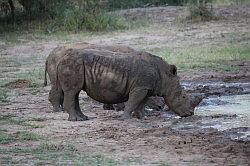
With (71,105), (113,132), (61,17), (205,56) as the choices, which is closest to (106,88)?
(71,105)

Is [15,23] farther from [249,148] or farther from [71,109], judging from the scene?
[249,148]

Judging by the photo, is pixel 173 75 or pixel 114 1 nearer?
pixel 173 75

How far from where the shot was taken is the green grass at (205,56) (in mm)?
19209

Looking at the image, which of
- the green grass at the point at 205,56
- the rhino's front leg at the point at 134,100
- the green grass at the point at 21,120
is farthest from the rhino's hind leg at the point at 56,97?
the green grass at the point at 205,56

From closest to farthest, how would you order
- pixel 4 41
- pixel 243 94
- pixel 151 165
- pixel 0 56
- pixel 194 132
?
pixel 151 165 → pixel 194 132 → pixel 243 94 → pixel 0 56 → pixel 4 41

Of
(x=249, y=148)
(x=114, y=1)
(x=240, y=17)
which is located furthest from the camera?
(x=114, y=1)

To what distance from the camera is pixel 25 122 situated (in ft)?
40.5

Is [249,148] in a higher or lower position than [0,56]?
higher

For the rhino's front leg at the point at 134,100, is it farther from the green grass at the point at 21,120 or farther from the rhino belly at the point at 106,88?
the green grass at the point at 21,120

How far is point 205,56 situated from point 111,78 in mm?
8790

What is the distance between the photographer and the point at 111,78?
12.6m

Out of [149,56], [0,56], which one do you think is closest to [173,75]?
[149,56]

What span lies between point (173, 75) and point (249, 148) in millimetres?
3363

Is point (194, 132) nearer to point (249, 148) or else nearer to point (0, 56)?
point (249, 148)
